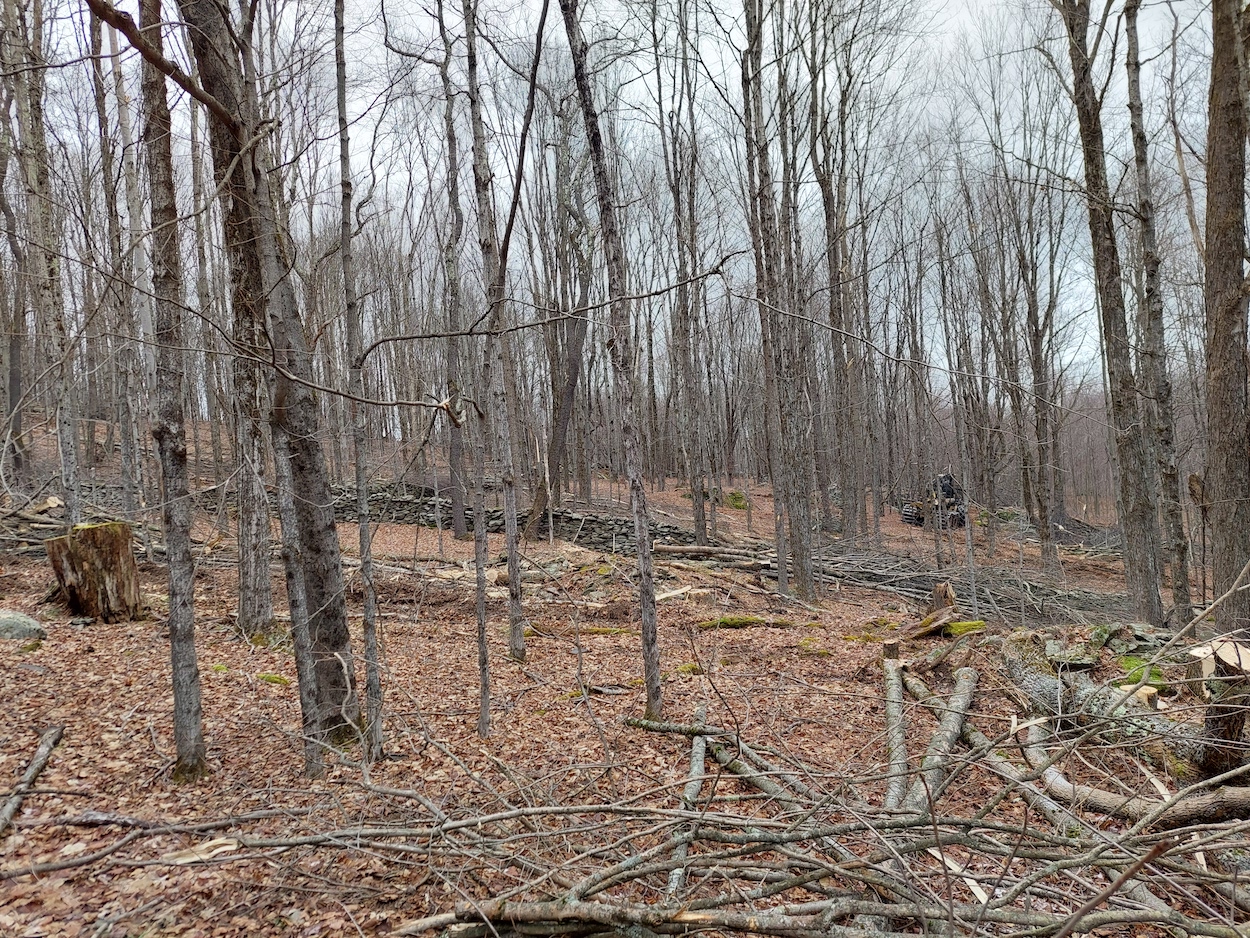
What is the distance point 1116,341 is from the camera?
25.3 feet

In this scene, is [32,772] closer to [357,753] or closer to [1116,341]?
[357,753]

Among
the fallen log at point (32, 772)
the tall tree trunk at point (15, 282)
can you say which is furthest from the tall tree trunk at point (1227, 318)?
the tall tree trunk at point (15, 282)

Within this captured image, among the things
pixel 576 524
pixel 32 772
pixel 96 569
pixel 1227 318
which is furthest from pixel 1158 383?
pixel 96 569

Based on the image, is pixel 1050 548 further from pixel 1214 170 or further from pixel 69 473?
pixel 69 473

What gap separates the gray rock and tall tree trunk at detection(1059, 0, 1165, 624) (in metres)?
11.1

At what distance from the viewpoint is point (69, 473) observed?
8133 mm

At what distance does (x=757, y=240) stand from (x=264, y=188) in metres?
8.36

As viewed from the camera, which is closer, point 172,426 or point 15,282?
point 172,426

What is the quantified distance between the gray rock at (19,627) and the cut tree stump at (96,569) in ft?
2.59

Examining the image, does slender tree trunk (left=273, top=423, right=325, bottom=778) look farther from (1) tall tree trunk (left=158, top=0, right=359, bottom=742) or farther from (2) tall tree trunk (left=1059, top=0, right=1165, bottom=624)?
(2) tall tree trunk (left=1059, top=0, right=1165, bottom=624)

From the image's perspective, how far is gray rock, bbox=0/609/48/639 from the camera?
6.00 m

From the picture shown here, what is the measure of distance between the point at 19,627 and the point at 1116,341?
11658 mm

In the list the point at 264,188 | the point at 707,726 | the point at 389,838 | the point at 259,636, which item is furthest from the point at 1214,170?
the point at 259,636

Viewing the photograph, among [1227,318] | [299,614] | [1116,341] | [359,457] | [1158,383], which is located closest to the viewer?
[299,614]
